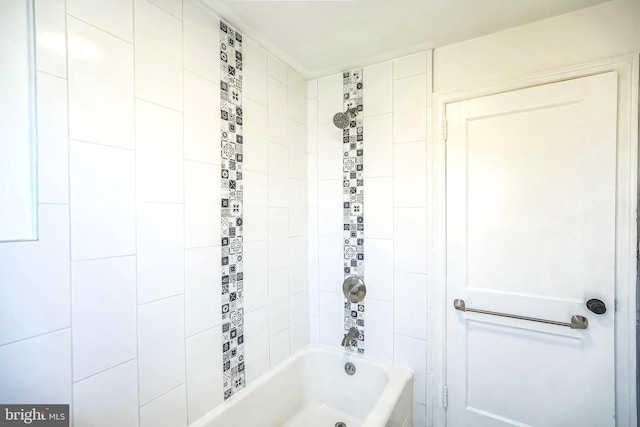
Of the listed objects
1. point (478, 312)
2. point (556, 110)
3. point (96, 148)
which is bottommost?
point (478, 312)

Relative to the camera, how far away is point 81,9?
89 cm

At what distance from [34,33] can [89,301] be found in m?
0.79

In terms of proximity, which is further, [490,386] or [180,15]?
[490,386]

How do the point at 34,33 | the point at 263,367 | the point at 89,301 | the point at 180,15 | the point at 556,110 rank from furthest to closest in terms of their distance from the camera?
the point at 263,367 → the point at 556,110 → the point at 180,15 → the point at 89,301 → the point at 34,33

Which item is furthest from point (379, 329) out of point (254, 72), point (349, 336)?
point (254, 72)

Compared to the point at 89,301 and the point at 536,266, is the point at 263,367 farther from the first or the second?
the point at 536,266

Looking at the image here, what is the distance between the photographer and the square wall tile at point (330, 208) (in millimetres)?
1900

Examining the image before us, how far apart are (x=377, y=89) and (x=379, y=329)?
1.48 metres

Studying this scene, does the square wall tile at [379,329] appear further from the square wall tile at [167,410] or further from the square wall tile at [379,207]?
the square wall tile at [167,410]

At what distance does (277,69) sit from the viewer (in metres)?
1.74

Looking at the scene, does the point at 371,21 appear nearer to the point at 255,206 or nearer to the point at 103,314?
the point at 255,206

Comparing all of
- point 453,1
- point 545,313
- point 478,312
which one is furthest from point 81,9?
point 545,313

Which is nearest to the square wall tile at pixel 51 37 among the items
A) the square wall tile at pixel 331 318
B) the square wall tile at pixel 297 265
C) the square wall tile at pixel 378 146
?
the square wall tile at pixel 297 265

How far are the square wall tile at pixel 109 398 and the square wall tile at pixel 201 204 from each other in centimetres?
49
